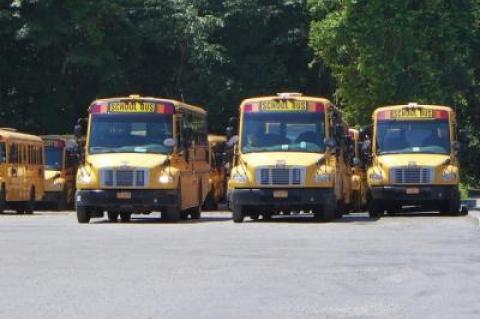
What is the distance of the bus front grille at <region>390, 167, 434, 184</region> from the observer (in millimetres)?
39969

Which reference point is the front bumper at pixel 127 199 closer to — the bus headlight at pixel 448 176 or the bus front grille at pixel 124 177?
the bus front grille at pixel 124 177

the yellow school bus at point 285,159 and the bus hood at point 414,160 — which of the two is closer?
the yellow school bus at point 285,159

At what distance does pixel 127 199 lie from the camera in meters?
35.9

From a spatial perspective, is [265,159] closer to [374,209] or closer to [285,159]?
[285,159]

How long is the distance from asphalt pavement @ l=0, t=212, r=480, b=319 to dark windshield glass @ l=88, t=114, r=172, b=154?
20.8 ft

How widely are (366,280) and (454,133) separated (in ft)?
78.5

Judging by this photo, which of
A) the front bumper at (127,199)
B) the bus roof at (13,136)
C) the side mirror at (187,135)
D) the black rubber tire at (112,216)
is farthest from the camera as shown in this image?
the bus roof at (13,136)

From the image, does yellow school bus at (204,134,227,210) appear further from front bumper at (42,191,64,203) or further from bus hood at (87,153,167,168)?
bus hood at (87,153,167,168)

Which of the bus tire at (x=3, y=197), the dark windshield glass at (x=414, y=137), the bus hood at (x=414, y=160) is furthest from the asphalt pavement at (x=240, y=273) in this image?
the bus tire at (x=3, y=197)

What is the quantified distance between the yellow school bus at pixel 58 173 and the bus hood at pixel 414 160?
689 inches

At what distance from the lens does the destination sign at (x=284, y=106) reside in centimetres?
3666

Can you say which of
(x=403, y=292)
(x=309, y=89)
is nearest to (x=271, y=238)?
(x=403, y=292)

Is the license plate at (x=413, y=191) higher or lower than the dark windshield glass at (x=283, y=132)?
lower

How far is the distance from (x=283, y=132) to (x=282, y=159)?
1.04 meters
